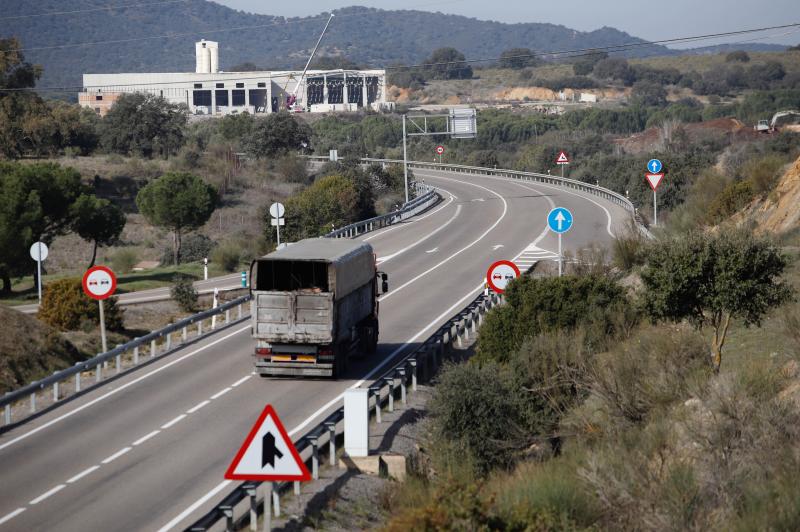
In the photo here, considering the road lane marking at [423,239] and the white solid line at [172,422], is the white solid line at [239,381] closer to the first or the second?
the white solid line at [172,422]

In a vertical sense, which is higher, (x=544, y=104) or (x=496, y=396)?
(x=544, y=104)

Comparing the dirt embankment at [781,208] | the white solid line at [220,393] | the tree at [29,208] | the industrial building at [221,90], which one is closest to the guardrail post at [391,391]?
the white solid line at [220,393]

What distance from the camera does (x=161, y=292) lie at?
132 feet

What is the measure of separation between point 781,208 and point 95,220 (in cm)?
3017

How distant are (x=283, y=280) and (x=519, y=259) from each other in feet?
69.6

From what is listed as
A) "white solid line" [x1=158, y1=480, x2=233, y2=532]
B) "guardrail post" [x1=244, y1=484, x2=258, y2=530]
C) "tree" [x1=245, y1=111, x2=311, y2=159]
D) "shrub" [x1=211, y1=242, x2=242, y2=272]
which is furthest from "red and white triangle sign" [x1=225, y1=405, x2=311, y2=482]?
"tree" [x1=245, y1=111, x2=311, y2=159]

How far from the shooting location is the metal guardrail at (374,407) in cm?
1276

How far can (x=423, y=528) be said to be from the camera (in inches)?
372

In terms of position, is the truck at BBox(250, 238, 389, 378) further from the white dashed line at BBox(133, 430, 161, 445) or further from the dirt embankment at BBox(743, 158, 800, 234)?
the dirt embankment at BBox(743, 158, 800, 234)

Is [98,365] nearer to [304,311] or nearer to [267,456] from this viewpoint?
[304,311]

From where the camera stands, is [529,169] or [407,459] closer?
[407,459]

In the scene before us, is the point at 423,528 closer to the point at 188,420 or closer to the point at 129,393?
the point at 188,420

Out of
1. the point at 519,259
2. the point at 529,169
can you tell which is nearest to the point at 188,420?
the point at 519,259

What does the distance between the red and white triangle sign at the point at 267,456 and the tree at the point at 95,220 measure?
39.5 meters
